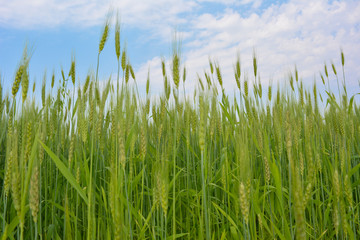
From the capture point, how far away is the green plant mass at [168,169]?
1159 millimetres

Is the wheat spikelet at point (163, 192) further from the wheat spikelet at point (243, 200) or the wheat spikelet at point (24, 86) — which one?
the wheat spikelet at point (24, 86)

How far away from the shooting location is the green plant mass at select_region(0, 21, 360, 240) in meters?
1.16

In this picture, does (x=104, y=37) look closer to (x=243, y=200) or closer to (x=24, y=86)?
(x=24, y=86)

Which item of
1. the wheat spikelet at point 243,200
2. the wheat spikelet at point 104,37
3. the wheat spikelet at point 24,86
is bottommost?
the wheat spikelet at point 243,200

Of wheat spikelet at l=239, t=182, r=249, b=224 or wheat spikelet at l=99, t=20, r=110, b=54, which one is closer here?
wheat spikelet at l=239, t=182, r=249, b=224

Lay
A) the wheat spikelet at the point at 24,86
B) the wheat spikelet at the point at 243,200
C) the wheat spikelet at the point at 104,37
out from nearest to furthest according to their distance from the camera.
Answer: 1. the wheat spikelet at the point at 243,200
2. the wheat spikelet at the point at 24,86
3. the wheat spikelet at the point at 104,37

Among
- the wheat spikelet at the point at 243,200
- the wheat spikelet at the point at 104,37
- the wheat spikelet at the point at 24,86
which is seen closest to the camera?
the wheat spikelet at the point at 243,200

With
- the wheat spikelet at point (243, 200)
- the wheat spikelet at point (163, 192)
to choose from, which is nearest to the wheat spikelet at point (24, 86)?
the wheat spikelet at point (163, 192)

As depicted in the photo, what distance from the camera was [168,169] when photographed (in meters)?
2.10

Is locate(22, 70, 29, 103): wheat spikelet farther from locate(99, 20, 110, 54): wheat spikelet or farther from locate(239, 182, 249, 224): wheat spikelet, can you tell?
locate(239, 182, 249, 224): wheat spikelet

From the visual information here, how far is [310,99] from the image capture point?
292 cm

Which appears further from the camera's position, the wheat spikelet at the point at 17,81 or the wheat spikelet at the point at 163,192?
the wheat spikelet at the point at 17,81

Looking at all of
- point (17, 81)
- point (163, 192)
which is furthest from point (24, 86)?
point (163, 192)

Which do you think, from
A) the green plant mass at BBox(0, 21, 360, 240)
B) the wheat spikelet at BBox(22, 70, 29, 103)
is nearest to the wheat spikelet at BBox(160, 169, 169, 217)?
the green plant mass at BBox(0, 21, 360, 240)
